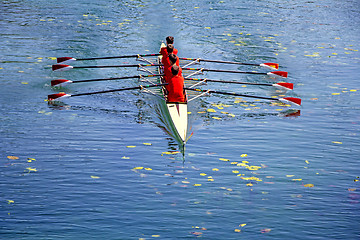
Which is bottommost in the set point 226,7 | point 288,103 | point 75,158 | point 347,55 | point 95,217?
point 95,217

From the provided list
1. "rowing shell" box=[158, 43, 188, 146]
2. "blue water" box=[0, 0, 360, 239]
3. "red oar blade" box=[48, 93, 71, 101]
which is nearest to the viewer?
"blue water" box=[0, 0, 360, 239]

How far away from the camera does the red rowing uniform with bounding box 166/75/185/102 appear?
15.1 m

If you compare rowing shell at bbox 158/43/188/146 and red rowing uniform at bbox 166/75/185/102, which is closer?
rowing shell at bbox 158/43/188/146

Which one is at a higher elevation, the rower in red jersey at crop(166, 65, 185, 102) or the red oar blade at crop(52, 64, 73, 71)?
the red oar blade at crop(52, 64, 73, 71)

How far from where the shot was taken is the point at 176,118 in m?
14.2

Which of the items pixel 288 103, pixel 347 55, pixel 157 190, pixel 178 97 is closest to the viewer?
pixel 157 190

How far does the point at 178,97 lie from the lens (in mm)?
15047

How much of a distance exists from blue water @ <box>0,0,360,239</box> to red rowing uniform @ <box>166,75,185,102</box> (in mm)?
802

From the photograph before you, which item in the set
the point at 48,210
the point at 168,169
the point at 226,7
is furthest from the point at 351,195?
the point at 226,7

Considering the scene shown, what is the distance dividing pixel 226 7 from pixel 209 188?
2212cm

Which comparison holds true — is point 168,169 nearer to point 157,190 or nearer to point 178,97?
point 157,190

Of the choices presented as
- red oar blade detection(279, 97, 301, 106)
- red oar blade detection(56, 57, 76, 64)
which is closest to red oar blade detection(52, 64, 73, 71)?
red oar blade detection(56, 57, 76, 64)

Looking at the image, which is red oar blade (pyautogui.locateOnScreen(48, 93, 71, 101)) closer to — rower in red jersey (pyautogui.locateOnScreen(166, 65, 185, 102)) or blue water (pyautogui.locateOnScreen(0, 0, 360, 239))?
blue water (pyautogui.locateOnScreen(0, 0, 360, 239))

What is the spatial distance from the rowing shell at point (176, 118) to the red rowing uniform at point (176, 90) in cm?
17
